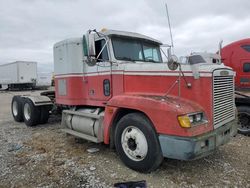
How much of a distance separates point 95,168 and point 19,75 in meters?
27.8

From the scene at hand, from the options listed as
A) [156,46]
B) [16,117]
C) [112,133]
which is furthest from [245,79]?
[16,117]

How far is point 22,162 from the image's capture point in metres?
5.20

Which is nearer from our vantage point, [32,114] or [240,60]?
[240,60]

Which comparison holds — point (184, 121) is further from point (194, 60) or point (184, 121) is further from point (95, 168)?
point (95, 168)

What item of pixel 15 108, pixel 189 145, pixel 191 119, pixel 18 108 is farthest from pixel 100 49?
pixel 15 108

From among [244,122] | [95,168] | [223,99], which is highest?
[223,99]

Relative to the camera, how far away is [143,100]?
4426mm

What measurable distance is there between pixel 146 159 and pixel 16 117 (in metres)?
6.88

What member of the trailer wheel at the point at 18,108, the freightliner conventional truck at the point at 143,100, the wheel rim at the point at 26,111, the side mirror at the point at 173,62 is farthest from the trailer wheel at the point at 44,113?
the side mirror at the point at 173,62

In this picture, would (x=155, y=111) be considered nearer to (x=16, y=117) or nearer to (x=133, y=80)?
(x=133, y=80)

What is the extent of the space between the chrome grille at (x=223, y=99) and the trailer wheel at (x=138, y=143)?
1118 millimetres

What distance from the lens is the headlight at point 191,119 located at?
394 centimetres

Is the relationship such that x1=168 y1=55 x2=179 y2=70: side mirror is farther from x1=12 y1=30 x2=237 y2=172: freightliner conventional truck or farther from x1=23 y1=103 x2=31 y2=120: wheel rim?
x1=23 y1=103 x2=31 y2=120: wheel rim

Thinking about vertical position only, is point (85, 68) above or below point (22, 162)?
above
